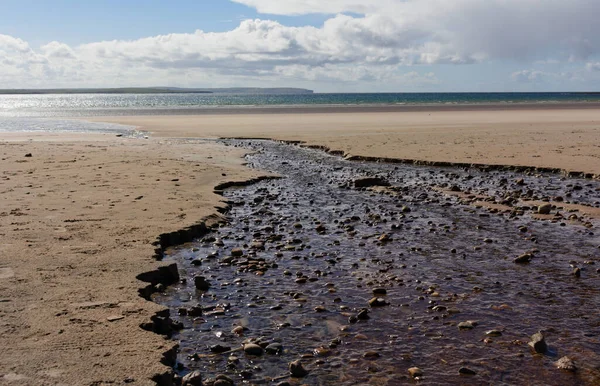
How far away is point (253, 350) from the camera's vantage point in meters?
7.05

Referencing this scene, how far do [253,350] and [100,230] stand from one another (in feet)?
20.6

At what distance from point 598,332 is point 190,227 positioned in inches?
332

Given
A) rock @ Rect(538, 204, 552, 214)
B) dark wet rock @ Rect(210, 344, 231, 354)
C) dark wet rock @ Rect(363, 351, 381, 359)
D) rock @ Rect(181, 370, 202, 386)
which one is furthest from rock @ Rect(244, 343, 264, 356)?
rock @ Rect(538, 204, 552, 214)

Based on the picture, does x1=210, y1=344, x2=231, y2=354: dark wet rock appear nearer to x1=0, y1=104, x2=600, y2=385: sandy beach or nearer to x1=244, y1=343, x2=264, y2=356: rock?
x1=244, y1=343, x2=264, y2=356: rock

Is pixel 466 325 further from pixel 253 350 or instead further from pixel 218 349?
pixel 218 349

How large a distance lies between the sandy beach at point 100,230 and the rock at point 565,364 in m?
4.76

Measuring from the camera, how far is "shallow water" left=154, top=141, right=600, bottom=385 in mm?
6863

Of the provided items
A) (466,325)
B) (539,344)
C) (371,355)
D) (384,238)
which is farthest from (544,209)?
(371,355)

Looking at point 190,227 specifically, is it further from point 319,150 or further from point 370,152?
point 319,150

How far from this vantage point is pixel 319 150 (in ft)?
105

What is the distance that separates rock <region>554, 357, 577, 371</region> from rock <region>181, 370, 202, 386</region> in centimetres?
436

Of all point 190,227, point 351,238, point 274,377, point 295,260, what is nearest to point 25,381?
point 274,377

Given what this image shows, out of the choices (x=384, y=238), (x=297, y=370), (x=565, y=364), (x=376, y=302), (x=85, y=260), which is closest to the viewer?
(x=297, y=370)

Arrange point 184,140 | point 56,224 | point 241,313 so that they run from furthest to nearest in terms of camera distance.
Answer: point 184,140
point 56,224
point 241,313
